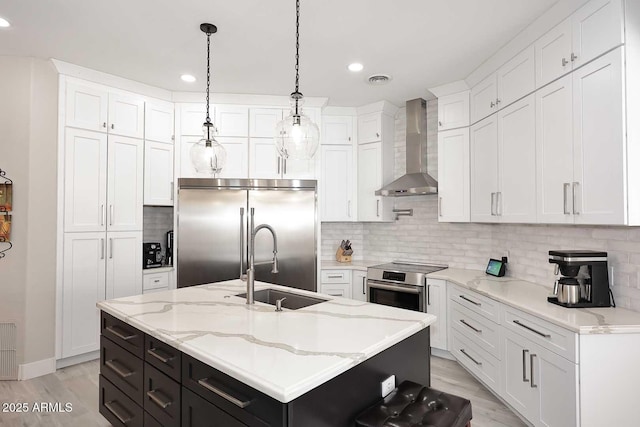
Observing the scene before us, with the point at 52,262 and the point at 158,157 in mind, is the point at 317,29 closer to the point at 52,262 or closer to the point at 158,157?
the point at 158,157

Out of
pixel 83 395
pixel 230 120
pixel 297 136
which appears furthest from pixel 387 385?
pixel 230 120

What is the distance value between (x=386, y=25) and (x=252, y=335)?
2283 mm

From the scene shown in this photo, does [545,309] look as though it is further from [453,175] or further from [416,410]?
[453,175]

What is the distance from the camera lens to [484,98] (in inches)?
130

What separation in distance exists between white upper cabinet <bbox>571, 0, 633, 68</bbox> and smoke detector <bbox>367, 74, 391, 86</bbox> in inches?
64.5

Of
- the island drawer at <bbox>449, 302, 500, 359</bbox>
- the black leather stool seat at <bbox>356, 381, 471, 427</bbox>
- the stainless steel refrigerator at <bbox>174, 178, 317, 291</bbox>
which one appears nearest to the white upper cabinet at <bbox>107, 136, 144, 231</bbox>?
the stainless steel refrigerator at <bbox>174, 178, 317, 291</bbox>

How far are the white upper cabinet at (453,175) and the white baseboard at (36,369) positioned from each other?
12.9 feet

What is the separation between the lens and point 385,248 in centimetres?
467

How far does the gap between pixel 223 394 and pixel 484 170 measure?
9.41 ft

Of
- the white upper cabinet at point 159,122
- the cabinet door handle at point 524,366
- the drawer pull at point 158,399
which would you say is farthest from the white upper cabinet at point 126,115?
the cabinet door handle at point 524,366

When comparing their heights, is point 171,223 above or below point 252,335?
above

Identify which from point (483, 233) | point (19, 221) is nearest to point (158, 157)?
point (19, 221)

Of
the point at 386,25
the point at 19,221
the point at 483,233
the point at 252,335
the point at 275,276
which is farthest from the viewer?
the point at 275,276

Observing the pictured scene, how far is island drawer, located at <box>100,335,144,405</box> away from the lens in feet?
6.52
